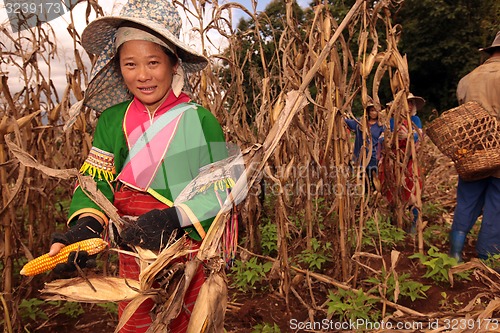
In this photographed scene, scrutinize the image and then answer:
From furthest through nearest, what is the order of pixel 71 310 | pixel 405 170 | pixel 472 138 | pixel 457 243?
1. pixel 457 243
2. pixel 405 170
3. pixel 472 138
4. pixel 71 310

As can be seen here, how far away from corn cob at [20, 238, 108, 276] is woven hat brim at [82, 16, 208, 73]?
0.61 meters

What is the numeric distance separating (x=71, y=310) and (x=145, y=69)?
1.77m

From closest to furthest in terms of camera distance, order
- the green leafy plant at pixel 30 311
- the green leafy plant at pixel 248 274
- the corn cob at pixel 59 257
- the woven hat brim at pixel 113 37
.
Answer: the corn cob at pixel 59 257
the woven hat brim at pixel 113 37
the green leafy plant at pixel 30 311
the green leafy plant at pixel 248 274

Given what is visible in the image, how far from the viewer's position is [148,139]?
1.22 metres

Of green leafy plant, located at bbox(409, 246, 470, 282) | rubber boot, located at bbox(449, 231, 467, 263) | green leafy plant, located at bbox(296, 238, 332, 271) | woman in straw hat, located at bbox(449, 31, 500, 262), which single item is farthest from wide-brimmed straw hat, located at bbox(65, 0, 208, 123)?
rubber boot, located at bbox(449, 231, 467, 263)

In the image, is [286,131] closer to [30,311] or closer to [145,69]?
[145,69]

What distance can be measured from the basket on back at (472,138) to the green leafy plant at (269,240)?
4.53 ft

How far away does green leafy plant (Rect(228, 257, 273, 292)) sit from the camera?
8.01 ft

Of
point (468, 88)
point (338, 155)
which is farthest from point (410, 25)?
point (338, 155)

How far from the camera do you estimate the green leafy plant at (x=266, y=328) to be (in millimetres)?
1944

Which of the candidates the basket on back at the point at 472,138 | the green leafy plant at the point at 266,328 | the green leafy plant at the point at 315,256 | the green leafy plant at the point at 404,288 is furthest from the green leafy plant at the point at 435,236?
the green leafy plant at the point at 266,328

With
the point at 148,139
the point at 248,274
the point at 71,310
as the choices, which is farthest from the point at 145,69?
the point at 71,310

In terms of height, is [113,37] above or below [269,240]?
above

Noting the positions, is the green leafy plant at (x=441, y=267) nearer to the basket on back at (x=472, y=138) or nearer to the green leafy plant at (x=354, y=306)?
the green leafy plant at (x=354, y=306)
